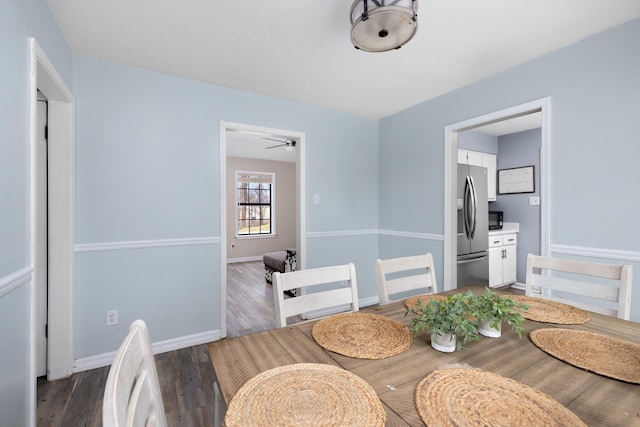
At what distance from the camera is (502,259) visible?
13.4ft

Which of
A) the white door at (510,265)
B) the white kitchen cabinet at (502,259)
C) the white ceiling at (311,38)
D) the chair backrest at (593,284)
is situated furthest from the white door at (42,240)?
the white door at (510,265)

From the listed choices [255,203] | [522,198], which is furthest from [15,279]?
[255,203]

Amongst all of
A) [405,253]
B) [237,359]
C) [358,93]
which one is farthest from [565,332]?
[358,93]

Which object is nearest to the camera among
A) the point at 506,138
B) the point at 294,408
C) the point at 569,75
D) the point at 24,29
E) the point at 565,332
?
the point at 294,408

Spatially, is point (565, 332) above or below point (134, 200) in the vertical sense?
below

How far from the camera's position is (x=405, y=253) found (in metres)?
3.34

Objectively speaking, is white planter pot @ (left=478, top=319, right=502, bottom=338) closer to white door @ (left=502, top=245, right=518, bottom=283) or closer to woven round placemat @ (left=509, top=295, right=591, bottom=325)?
woven round placemat @ (left=509, top=295, right=591, bottom=325)

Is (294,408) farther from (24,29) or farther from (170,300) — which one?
(170,300)

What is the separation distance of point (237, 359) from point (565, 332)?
47.0 inches

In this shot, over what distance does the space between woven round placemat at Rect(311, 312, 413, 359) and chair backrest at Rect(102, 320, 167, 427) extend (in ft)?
1.67

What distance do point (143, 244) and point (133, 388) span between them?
200 centimetres

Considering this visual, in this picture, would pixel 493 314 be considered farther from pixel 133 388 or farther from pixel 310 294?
pixel 133 388

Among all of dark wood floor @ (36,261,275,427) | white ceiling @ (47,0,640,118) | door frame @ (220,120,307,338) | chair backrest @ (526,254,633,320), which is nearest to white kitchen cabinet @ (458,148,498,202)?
white ceiling @ (47,0,640,118)

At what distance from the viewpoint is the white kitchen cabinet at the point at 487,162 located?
4.11m
